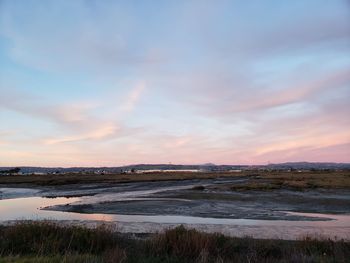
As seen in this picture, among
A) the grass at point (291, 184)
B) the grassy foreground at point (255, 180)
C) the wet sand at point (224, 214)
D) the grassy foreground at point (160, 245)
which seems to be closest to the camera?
the grassy foreground at point (160, 245)

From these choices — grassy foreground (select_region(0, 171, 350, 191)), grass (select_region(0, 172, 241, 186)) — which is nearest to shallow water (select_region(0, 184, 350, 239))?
grassy foreground (select_region(0, 171, 350, 191))

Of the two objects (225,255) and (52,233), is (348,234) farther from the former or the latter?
(52,233)

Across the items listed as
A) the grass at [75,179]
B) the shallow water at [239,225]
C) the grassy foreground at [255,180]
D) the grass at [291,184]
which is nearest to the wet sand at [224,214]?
the shallow water at [239,225]

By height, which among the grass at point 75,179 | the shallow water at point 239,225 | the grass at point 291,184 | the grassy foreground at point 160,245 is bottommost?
the shallow water at point 239,225

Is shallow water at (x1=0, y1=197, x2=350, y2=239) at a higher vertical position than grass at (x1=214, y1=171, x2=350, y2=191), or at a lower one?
lower

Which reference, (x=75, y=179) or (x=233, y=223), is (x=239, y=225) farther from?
(x=75, y=179)

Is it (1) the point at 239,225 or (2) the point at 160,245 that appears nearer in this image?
(2) the point at 160,245

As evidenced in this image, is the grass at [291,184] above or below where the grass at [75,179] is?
below

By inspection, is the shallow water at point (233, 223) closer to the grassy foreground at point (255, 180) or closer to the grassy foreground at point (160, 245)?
the grassy foreground at point (160, 245)

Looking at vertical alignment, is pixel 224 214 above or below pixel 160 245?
below

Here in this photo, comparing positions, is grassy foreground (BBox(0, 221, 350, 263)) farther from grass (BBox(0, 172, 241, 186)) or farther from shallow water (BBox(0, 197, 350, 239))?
grass (BBox(0, 172, 241, 186))

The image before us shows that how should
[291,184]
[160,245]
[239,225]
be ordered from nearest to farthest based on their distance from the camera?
[160,245] → [239,225] → [291,184]

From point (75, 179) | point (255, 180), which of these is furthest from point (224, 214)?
point (75, 179)

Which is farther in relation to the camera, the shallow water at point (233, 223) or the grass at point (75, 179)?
the grass at point (75, 179)
